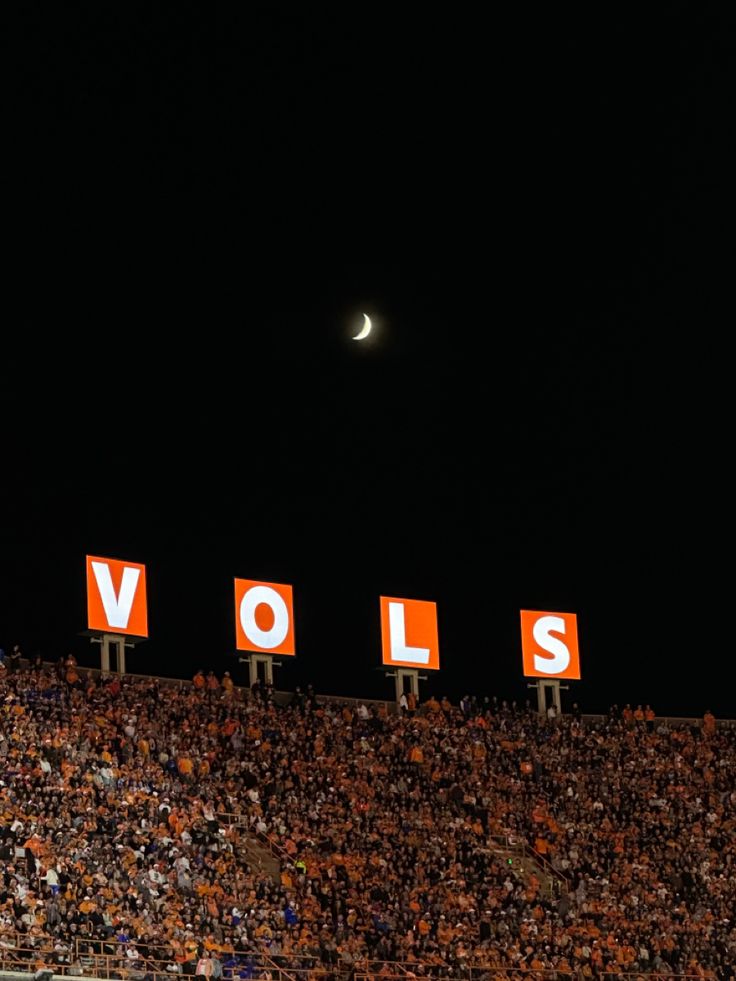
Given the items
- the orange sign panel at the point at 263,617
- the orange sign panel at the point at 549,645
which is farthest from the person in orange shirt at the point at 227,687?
the orange sign panel at the point at 549,645

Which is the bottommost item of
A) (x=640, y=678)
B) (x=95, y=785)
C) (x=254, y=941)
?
(x=254, y=941)

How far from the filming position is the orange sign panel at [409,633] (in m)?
66.4

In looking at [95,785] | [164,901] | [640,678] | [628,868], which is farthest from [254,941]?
[640,678]

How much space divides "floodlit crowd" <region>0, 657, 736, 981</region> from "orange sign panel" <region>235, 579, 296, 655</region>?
9.71ft

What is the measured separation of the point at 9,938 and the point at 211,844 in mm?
9367

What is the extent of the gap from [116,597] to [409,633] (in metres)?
12.6

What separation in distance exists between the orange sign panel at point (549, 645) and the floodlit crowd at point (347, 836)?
2851 mm

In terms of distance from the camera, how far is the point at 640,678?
9500cm

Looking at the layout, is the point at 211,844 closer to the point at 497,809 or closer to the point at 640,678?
the point at 497,809

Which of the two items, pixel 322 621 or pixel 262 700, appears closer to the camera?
pixel 262 700

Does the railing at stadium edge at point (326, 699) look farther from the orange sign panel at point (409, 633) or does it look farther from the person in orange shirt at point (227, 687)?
the orange sign panel at point (409, 633)

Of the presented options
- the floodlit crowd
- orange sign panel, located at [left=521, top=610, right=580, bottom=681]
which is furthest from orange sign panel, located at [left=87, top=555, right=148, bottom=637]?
orange sign panel, located at [left=521, top=610, right=580, bottom=681]

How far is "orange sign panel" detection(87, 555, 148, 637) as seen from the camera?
58125mm

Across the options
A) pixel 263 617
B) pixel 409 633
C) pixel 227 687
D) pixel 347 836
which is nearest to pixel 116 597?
pixel 227 687
